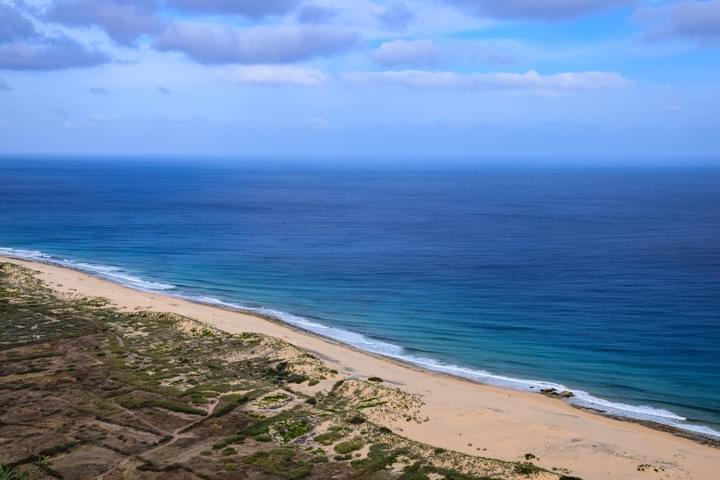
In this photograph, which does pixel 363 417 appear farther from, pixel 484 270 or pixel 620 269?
pixel 620 269

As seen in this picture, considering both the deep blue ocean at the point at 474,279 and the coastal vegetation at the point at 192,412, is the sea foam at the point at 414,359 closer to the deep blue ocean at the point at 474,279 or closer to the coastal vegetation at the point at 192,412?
the deep blue ocean at the point at 474,279

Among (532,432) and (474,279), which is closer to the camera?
(532,432)

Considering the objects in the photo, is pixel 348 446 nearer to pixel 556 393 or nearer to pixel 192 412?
pixel 192 412

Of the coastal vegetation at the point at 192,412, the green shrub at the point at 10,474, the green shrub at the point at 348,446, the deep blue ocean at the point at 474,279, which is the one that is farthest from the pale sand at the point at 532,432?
the green shrub at the point at 10,474

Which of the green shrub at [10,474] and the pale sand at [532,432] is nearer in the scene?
the green shrub at [10,474]

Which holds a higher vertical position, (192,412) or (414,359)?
(192,412)

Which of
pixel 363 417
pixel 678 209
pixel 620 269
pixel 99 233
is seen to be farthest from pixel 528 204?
pixel 363 417

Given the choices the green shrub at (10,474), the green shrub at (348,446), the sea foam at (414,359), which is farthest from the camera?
the sea foam at (414,359)

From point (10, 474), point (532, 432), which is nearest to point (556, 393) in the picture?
point (532, 432)

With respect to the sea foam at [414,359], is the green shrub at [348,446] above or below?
above
